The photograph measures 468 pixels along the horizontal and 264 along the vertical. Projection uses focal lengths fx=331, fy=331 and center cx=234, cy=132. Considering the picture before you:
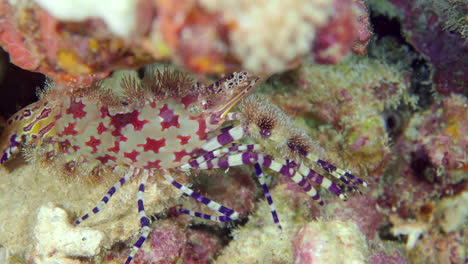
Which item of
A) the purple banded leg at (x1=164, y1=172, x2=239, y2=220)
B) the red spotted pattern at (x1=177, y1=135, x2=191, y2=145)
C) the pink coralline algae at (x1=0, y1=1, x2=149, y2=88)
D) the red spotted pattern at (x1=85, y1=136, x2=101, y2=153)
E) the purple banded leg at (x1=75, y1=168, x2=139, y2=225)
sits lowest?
the purple banded leg at (x1=75, y1=168, x2=139, y2=225)

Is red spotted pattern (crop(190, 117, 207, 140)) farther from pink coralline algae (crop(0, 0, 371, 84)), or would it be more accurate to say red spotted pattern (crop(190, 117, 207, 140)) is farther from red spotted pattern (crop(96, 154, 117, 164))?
pink coralline algae (crop(0, 0, 371, 84))

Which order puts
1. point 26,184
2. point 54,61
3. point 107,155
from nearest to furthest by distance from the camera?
point 54,61, point 107,155, point 26,184

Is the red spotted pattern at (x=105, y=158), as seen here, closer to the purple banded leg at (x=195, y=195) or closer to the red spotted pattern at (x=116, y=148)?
the red spotted pattern at (x=116, y=148)

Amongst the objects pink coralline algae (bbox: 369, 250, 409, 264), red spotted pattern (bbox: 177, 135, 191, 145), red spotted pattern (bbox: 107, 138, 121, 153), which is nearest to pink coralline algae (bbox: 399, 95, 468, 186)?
pink coralline algae (bbox: 369, 250, 409, 264)

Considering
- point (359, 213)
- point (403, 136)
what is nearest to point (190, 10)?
point (359, 213)

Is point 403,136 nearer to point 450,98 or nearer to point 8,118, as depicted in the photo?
point 450,98

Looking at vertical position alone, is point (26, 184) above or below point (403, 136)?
below

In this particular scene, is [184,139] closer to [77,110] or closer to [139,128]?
[139,128]
